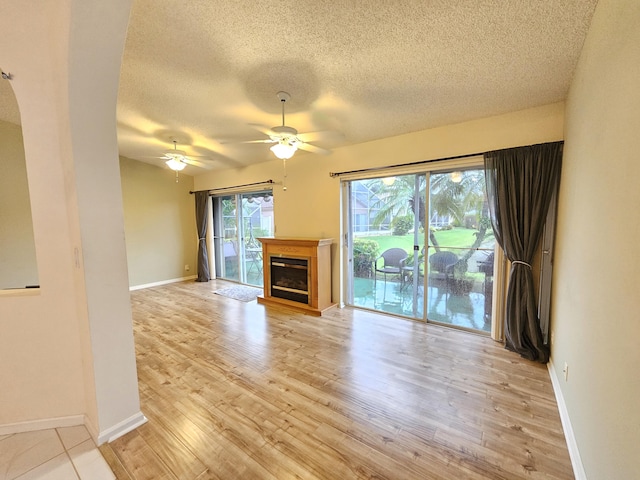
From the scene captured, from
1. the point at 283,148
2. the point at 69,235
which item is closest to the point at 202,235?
the point at 283,148

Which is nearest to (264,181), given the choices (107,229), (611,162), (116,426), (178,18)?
(178,18)

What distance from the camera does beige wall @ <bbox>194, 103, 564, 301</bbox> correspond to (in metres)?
2.67

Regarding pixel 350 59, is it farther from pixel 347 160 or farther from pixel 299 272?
pixel 299 272

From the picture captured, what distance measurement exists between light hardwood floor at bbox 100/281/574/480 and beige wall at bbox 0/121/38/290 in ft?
4.18

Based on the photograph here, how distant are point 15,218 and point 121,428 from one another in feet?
6.43

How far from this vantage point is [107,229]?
1.62m

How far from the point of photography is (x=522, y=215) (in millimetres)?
2637

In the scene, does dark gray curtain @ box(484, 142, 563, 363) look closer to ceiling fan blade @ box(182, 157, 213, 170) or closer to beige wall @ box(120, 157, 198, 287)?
ceiling fan blade @ box(182, 157, 213, 170)

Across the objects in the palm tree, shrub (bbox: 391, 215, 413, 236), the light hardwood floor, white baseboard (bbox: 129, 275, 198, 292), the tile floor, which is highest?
the palm tree

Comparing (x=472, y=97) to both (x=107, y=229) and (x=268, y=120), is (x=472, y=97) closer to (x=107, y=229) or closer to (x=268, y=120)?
(x=268, y=120)

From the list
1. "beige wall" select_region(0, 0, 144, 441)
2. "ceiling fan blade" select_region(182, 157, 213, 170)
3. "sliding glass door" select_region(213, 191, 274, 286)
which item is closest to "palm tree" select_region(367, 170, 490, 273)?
"sliding glass door" select_region(213, 191, 274, 286)

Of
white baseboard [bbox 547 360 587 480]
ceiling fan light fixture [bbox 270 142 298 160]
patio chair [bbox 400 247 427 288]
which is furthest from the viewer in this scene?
patio chair [bbox 400 247 427 288]

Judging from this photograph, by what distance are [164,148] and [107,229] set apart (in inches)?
147

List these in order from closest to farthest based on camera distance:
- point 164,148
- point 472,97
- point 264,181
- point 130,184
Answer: point 472,97 → point 164,148 → point 264,181 → point 130,184
